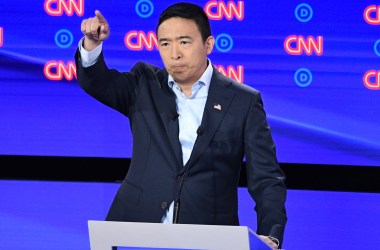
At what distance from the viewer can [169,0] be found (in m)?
4.18

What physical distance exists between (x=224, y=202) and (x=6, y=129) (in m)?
1.85

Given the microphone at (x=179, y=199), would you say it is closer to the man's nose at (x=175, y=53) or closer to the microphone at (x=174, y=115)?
the microphone at (x=174, y=115)

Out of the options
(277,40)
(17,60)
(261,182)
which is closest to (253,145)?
(261,182)

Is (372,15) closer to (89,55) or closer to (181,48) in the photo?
(181,48)

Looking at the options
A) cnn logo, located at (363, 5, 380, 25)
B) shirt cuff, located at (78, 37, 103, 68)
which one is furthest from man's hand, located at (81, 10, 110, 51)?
cnn logo, located at (363, 5, 380, 25)

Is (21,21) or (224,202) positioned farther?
(21,21)

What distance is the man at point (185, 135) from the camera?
8.52 ft

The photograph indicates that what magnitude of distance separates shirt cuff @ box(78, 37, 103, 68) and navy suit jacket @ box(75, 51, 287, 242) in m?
0.02

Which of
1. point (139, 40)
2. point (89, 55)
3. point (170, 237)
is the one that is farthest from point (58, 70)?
point (170, 237)

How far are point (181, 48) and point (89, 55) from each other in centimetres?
28

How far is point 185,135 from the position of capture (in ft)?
8.68

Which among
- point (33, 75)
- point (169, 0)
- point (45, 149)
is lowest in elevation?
point (45, 149)

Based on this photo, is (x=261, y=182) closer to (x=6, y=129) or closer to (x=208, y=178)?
(x=208, y=178)

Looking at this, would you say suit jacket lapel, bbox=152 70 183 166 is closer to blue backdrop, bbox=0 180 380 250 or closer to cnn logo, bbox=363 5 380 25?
blue backdrop, bbox=0 180 380 250
